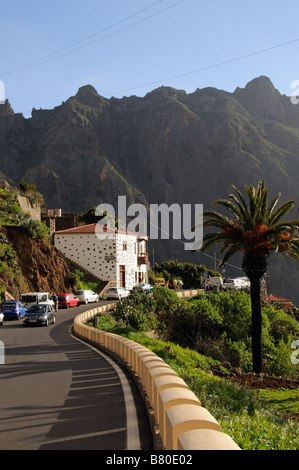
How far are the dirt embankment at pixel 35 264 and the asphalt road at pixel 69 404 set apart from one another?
30.7 metres

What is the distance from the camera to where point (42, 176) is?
145250 millimetres

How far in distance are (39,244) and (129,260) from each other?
18.6 meters

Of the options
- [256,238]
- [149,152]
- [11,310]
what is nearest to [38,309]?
[11,310]

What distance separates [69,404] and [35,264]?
133ft

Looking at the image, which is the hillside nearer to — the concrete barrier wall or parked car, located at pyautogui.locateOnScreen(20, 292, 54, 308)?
parked car, located at pyautogui.locateOnScreen(20, 292, 54, 308)

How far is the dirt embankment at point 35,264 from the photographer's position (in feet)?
157

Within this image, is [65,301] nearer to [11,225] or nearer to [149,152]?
[11,225]

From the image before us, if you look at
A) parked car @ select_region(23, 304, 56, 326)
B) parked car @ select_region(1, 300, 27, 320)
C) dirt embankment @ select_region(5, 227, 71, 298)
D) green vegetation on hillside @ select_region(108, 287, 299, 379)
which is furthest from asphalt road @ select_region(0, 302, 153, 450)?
dirt embankment @ select_region(5, 227, 71, 298)

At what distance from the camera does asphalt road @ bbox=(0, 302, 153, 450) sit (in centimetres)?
692

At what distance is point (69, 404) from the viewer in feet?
30.9

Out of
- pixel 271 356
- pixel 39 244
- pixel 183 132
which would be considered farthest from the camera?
pixel 183 132

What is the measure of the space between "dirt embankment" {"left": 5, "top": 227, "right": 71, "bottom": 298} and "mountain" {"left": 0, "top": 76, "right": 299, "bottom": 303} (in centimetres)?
9182

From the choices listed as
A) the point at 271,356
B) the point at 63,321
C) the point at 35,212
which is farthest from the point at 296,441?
the point at 35,212
